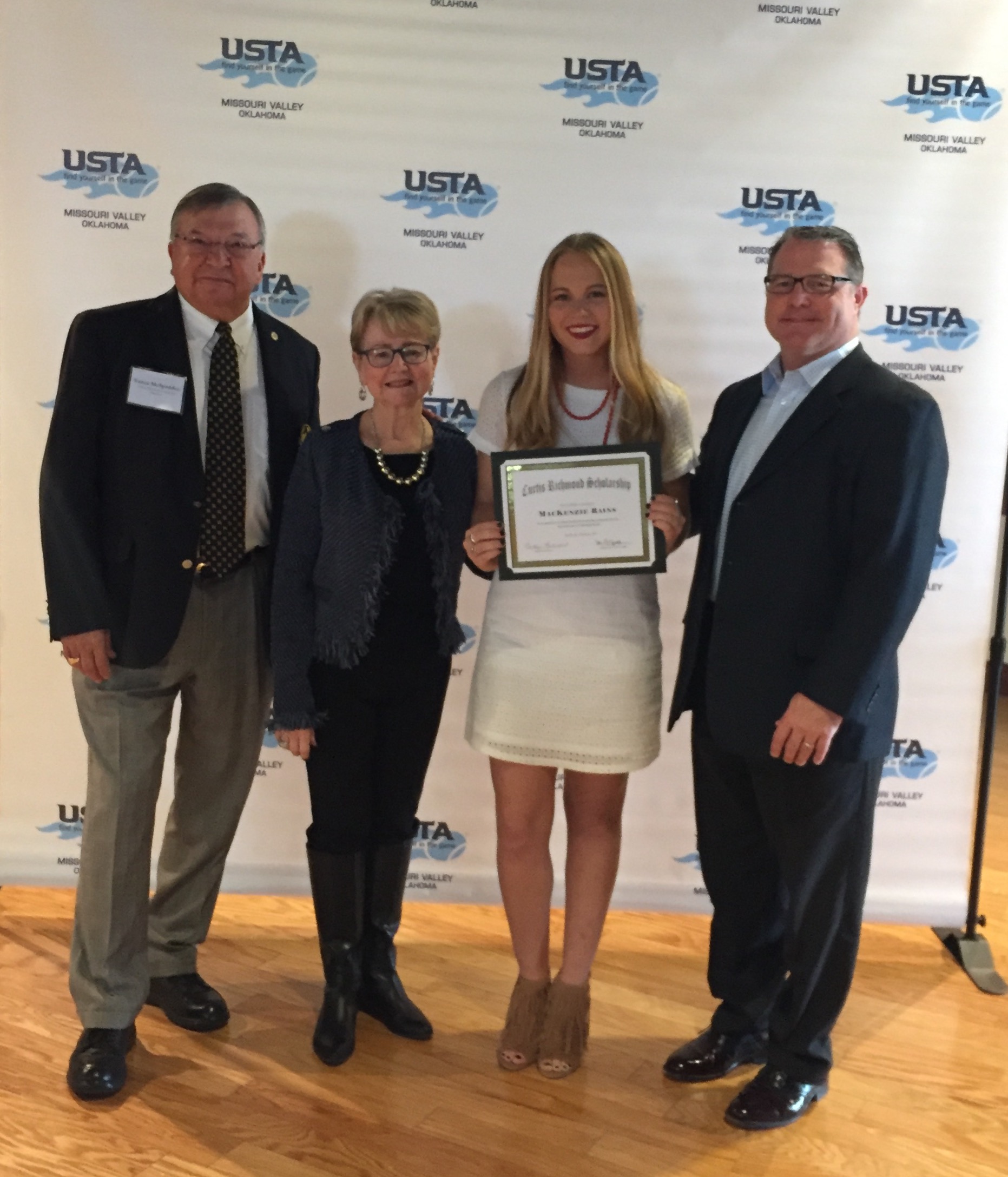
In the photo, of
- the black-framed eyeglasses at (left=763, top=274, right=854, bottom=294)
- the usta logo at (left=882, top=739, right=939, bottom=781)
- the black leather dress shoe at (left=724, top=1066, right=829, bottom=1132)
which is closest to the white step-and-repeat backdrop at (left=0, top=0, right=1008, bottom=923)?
the usta logo at (left=882, top=739, right=939, bottom=781)

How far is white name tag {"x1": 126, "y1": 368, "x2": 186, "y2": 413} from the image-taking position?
2281 millimetres

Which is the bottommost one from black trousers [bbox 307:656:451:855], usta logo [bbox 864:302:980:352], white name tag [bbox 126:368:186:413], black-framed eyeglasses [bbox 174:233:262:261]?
black trousers [bbox 307:656:451:855]

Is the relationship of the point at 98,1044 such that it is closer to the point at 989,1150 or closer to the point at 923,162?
the point at 989,1150

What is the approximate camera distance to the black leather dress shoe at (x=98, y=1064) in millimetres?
2297

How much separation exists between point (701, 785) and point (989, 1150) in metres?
0.94

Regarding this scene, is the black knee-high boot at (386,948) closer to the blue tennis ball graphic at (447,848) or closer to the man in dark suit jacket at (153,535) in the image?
the man in dark suit jacket at (153,535)

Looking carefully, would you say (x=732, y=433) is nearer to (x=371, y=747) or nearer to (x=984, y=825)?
(x=371, y=747)

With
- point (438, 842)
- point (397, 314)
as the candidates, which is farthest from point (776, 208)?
point (438, 842)

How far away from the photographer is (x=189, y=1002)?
262cm

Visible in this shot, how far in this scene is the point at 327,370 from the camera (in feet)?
10.0

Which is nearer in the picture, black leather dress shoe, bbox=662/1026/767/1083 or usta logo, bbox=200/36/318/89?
black leather dress shoe, bbox=662/1026/767/1083

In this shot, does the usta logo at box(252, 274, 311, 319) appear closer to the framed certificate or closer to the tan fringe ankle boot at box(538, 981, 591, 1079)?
the framed certificate

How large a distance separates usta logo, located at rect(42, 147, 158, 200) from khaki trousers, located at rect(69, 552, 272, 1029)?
1.22 metres

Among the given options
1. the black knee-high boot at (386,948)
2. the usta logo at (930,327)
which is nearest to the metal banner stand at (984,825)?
the usta logo at (930,327)
